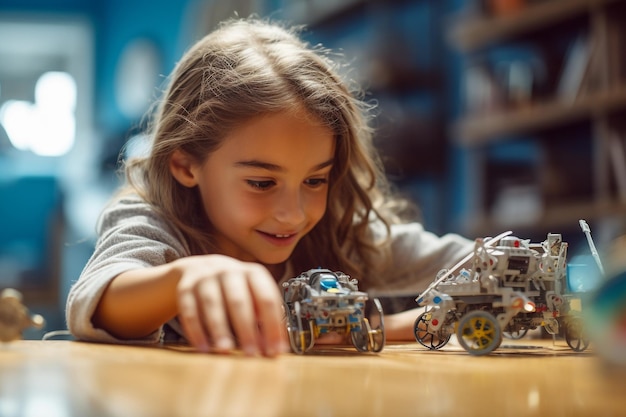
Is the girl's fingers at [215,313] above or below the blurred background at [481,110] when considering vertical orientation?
below

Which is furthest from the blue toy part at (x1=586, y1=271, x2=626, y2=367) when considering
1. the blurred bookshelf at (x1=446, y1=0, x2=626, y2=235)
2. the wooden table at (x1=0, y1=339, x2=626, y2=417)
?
the blurred bookshelf at (x1=446, y1=0, x2=626, y2=235)

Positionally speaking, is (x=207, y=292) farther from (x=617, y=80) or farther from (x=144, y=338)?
(x=617, y=80)

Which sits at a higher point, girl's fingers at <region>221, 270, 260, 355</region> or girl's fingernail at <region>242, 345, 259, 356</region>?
girl's fingers at <region>221, 270, 260, 355</region>

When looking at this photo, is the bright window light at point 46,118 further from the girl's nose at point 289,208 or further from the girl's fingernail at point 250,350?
the girl's fingernail at point 250,350

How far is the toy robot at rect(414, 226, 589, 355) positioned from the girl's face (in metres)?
0.29

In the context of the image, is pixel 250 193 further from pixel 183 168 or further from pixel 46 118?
pixel 46 118

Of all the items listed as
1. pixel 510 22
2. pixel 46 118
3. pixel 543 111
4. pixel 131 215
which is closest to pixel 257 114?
pixel 131 215

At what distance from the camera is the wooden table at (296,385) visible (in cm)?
41

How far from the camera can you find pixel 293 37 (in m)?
1.33

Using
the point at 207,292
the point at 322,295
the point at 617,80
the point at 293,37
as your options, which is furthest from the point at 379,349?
the point at 617,80

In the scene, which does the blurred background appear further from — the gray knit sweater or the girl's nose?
the girl's nose

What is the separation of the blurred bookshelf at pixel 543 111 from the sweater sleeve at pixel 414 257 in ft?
3.53

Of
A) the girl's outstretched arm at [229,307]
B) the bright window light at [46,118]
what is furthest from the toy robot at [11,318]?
the bright window light at [46,118]

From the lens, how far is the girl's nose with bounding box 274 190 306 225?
1065mm
